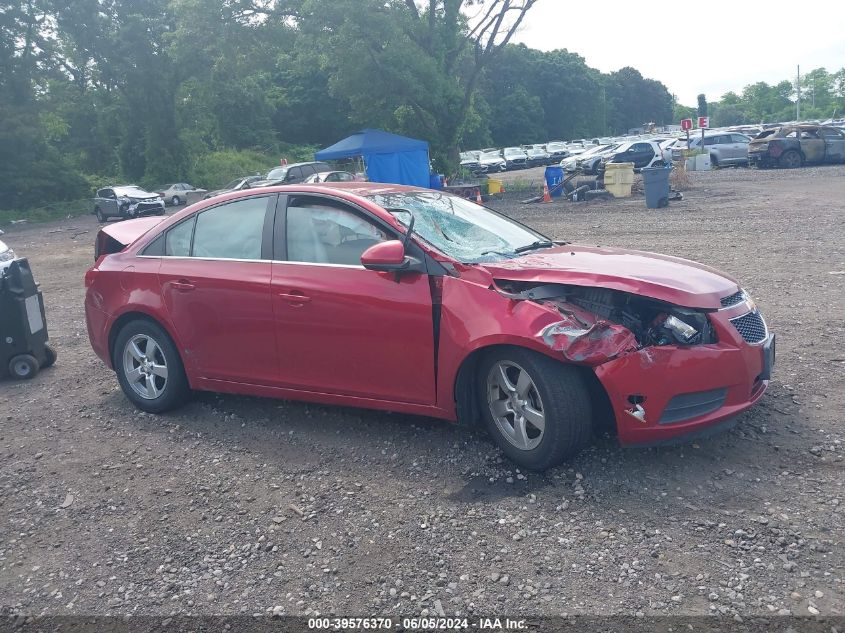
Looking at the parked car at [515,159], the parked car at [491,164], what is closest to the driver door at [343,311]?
the parked car at [491,164]

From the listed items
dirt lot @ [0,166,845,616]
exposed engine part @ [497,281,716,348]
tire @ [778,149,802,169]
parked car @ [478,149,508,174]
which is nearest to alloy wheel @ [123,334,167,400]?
dirt lot @ [0,166,845,616]

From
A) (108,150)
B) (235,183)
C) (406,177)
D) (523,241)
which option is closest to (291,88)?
(108,150)

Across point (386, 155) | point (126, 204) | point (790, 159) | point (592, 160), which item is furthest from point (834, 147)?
point (126, 204)

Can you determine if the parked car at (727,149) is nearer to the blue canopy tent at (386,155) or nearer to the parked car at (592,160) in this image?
the parked car at (592,160)

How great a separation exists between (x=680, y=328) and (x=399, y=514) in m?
1.80

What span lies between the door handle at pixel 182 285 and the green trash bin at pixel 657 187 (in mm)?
16287

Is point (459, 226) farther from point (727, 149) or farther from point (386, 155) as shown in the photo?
point (727, 149)

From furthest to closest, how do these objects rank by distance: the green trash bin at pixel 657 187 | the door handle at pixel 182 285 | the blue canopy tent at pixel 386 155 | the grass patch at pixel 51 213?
the grass patch at pixel 51 213 → the blue canopy tent at pixel 386 155 → the green trash bin at pixel 657 187 → the door handle at pixel 182 285

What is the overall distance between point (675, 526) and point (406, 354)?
1.77 metres

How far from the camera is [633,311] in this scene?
4375mm

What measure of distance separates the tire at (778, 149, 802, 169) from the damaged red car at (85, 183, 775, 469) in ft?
91.8

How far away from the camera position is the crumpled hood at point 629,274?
13.8 ft

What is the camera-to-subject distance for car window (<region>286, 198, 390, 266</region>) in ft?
16.2

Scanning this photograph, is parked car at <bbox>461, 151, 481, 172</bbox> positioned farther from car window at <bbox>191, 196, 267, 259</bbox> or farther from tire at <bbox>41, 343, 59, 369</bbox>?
car window at <bbox>191, 196, 267, 259</bbox>
